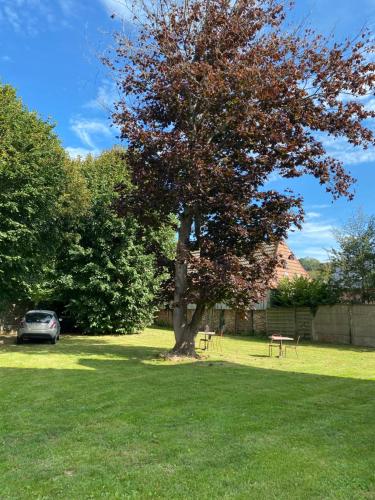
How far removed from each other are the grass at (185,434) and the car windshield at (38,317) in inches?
308

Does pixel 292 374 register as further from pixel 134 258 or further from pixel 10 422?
pixel 134 258

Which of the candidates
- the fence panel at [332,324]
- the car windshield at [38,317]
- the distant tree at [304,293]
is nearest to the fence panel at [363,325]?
the fence panel at [332,324]

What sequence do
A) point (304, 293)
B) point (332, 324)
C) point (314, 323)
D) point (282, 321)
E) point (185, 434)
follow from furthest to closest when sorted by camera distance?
1. point (282, 321)
2. point (314, 323)
3. point (304, 293)
4. point (332, 324)
5. point (185, 434)

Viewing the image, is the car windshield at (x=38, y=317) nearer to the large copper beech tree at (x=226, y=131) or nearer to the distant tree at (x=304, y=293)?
the large copper beech tree at (x=226, y=131)

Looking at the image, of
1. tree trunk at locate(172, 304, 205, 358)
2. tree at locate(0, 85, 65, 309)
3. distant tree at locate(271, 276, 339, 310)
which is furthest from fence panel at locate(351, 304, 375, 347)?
tree at locate(0, 85, 65, 309)

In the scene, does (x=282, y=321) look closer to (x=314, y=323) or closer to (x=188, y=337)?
(x=314, y=323)

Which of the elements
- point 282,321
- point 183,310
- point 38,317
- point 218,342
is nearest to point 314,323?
point 282,321

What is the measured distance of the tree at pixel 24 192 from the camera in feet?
57.7

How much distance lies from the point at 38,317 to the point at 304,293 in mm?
14372

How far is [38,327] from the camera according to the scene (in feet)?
65.9

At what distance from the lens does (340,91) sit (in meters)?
15.1

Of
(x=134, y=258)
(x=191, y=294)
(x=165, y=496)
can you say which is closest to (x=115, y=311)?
(x=134, y=258)

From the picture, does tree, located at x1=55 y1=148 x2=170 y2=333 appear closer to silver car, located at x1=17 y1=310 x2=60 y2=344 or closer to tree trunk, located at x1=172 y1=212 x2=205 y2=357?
silver car, located at x1=17 y1=310 x2=60 y2=344

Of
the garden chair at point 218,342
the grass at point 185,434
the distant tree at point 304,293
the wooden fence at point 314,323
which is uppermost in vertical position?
the distant tree at point 304,293
